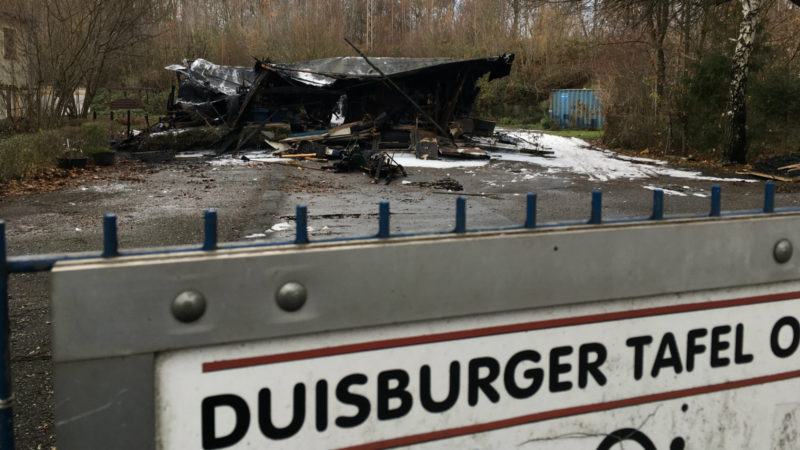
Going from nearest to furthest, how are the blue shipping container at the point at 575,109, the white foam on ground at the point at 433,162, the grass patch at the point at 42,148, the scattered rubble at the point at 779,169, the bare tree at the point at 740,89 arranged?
the grass patch at the point at 42,148 < the scattered rubble at the point at 779,169 < the bare tree at the point at 740,89 < the white foam on ground at the point at 433,162 < the blue shipping container at the point at 575,109

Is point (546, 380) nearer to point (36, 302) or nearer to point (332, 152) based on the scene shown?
point (36, 302)

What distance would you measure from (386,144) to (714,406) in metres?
18.3

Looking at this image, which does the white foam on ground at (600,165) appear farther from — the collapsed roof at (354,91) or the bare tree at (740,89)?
the collapsed roof at (354,91)

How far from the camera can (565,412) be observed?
1.59m

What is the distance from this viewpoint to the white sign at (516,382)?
129 centimetres

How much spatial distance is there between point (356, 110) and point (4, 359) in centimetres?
2126

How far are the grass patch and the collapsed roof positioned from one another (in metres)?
5.33

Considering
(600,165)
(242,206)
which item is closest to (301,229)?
(242,206)

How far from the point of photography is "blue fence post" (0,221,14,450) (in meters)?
1.18

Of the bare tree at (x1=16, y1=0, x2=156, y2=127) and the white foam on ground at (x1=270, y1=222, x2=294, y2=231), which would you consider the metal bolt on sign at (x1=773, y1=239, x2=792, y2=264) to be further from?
the bare tree at (x1=16, y1=0, x2=156, y2=127)

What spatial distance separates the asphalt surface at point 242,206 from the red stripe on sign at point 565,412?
249 centimetres

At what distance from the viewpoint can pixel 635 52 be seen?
24.8 meters

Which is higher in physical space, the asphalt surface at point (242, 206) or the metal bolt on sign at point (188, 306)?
the metal bolt on sign at point (188, 306)

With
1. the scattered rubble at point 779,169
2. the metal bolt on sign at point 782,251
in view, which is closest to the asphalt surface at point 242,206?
the scattered rubble at point 779,169
